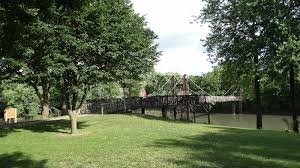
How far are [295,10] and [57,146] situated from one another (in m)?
17.5

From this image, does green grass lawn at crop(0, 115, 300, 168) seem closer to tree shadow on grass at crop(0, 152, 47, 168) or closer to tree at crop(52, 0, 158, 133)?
tree shadow on grass at crop(0, 152, 47, 168)

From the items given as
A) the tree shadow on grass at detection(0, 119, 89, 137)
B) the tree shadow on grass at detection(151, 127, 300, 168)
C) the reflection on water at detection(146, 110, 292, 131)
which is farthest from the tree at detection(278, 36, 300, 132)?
the reflection on water at detection(146, 110, 292, 131)

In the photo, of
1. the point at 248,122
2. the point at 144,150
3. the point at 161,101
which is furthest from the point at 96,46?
the point at 248,122

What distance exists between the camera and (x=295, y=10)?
28.3 metres

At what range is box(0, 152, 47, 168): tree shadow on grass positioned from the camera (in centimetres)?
1516

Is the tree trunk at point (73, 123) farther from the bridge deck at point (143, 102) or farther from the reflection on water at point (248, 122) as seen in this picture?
the reflection on water at point (248, 122)

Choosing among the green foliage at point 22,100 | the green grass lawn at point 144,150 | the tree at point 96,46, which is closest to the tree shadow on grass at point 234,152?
the green grass lawn at point 144,150

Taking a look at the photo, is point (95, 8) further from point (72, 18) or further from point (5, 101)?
point (5, 101)

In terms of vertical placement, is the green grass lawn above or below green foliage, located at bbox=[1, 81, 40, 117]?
below

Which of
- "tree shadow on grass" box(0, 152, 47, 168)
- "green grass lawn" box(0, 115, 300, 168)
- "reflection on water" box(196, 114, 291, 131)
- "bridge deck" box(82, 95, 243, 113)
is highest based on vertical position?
"bridge deck" box(82, 95, 243, 113)

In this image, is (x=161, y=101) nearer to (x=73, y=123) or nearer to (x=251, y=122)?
(x=251, y=122)

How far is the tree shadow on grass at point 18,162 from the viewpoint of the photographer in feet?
49.8

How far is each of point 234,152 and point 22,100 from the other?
1813 inches

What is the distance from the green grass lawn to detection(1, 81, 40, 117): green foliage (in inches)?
1294
